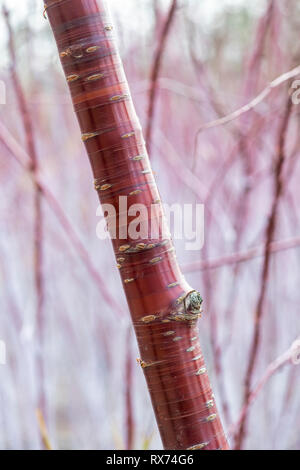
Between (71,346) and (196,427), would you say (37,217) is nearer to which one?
(196,427)

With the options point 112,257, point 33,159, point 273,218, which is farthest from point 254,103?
point 112,257

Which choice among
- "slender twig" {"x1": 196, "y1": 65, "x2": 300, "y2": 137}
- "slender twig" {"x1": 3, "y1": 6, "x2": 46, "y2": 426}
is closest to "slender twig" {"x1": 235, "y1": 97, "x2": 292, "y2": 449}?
"slender twig" {"x1": 196, "y1": 65, "x2": 300, "y2": 137}

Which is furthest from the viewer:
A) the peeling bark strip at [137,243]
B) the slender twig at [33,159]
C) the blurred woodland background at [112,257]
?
the blurred woodland background at [112,257]

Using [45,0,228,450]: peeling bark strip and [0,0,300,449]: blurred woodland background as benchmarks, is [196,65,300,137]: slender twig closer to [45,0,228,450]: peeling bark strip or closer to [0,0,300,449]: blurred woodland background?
[45,0,228,450]: peeling bark strip

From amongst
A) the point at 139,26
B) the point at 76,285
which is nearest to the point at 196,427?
the point at 139,26

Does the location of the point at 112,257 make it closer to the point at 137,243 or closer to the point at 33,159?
the point at 33,159

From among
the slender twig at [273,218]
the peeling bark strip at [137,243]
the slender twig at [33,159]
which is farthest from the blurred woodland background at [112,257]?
the peeling bark strip at [137,243]

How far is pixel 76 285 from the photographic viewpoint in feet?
5.78

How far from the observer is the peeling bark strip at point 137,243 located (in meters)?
0.30

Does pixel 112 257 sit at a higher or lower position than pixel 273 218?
lower

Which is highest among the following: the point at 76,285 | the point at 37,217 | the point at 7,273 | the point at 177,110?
the point at 177,110

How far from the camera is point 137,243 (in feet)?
1.01

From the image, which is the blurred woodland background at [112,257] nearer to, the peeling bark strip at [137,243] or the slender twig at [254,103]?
the slender twig at [254,103]

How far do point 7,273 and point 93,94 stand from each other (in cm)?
121
